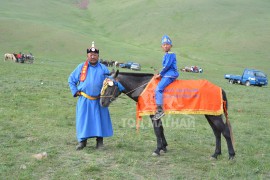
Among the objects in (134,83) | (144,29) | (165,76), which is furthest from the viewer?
(144,29)

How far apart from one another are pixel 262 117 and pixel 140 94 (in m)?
8.30

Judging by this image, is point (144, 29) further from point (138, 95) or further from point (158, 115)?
point (158, 115)

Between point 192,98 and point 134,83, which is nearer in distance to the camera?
point 192,98

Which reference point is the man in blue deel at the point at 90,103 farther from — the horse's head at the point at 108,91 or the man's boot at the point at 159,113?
the man's boot at the point at 159,113

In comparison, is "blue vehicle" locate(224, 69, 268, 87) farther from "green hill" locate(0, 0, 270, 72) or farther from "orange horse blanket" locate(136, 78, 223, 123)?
"orange horse blanket" locate(136, 78, 223, 123)

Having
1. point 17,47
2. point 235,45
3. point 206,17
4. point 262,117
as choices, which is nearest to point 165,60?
point 262,117

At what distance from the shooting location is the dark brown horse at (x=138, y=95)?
8328mm

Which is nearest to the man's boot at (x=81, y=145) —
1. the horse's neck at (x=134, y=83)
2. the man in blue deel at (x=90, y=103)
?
the man in blue deel at (x=90, y=103)

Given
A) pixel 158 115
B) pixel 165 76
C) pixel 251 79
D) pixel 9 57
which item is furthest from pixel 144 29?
pixel 158 115

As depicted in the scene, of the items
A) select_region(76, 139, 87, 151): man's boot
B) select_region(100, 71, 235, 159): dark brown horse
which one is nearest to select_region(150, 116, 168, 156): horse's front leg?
select_region(100, 71, 235, 159): dark brown horse

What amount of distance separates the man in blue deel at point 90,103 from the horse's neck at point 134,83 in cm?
46

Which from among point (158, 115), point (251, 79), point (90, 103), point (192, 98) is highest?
point (251, 79)

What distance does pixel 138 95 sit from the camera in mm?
8812

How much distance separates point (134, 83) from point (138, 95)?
32 centimetres
